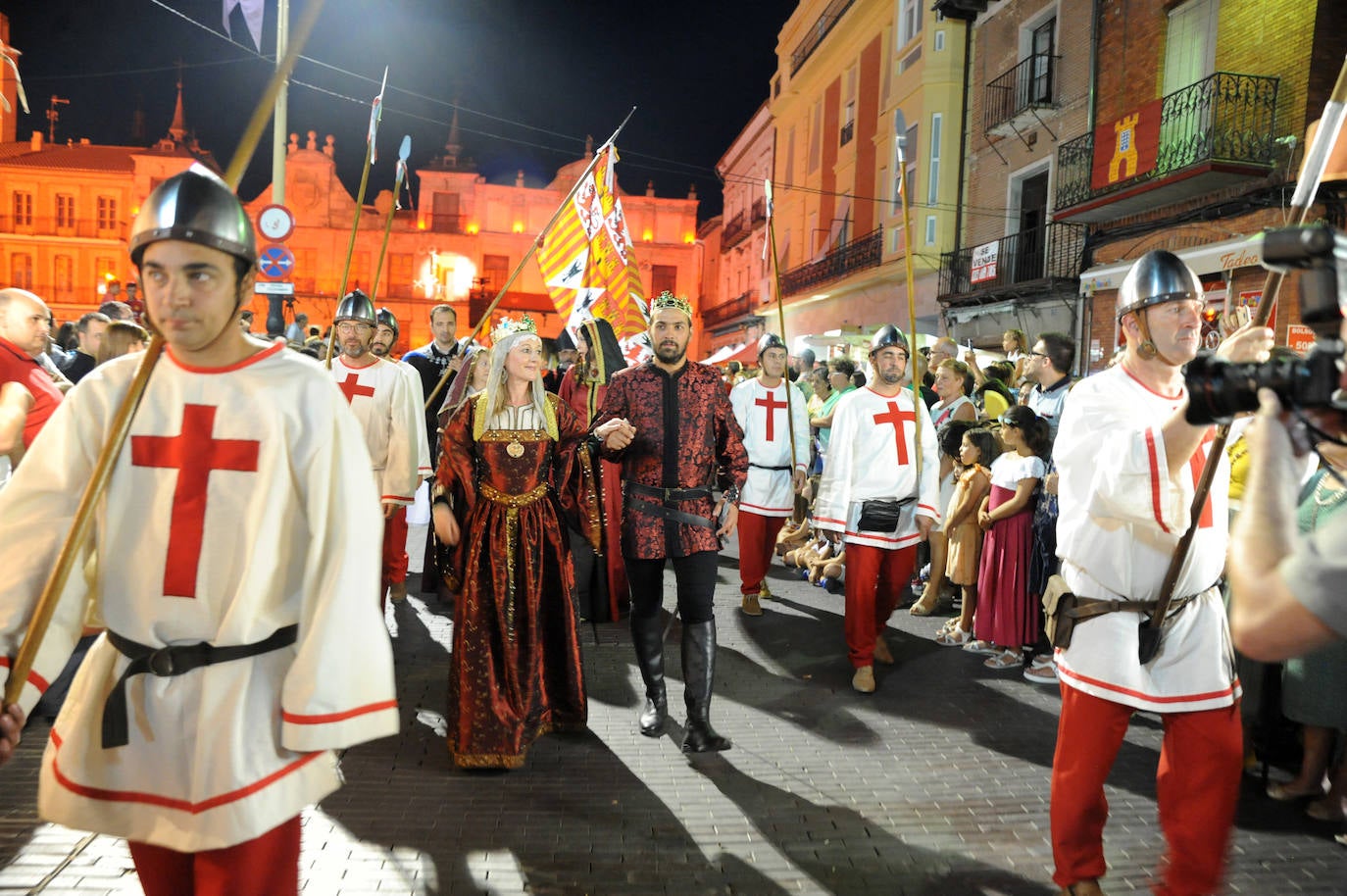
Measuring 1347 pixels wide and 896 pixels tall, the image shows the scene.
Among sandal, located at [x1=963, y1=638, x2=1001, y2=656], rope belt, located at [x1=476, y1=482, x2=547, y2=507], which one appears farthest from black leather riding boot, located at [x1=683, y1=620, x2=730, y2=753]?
sandal, located at [x1=963, y1=638, x2=1001, y2=656]

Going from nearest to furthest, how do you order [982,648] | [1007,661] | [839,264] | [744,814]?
[744,814]
[1007,661]
[982,648]
[839,264]

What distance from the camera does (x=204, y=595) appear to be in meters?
2.06

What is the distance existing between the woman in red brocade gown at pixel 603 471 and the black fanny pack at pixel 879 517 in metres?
2.07

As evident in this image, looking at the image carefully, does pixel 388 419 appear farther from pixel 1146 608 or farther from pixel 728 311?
pixel 728 311

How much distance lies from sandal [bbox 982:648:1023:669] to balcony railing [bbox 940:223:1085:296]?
12.2 metres

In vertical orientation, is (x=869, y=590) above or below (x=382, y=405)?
below

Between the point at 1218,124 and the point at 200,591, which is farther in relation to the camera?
the point at 1218,124

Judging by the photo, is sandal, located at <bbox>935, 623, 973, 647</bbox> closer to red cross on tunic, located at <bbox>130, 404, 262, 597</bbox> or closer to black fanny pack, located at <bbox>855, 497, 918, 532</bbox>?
black fanny pack, located at <bbox>855, 497, 918, 532</bbox>

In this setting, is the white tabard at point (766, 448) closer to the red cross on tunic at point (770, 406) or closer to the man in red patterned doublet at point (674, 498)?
the red cross on tunic at point (770, 406)

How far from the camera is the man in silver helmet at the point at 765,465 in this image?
26.4ft

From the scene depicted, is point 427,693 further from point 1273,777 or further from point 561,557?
point 1273,777

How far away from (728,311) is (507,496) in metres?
40.0

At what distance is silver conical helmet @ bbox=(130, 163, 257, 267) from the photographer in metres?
2.03

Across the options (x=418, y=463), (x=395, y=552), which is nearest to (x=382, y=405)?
(x=418, y=463)
